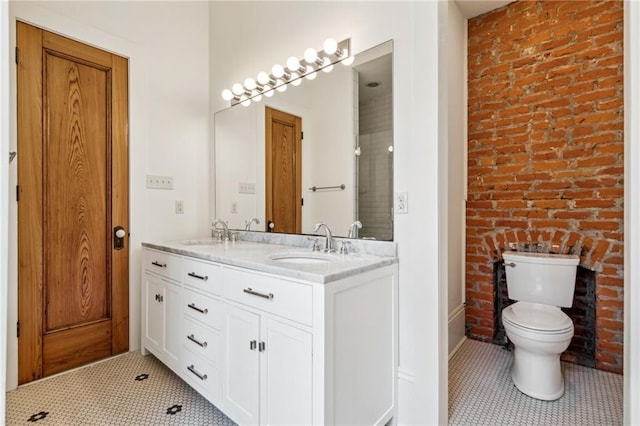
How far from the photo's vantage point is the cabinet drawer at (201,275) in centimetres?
161

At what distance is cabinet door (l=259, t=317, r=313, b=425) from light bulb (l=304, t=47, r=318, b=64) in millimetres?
1498

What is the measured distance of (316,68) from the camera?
77.5 inches

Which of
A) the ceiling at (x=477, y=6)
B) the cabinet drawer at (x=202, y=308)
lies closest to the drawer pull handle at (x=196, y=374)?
the cabinet drawer at (x=202, y=308)

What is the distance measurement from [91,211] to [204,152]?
957 mm

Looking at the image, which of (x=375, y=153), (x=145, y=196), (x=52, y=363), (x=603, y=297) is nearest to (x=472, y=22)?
(x=375, y=153)

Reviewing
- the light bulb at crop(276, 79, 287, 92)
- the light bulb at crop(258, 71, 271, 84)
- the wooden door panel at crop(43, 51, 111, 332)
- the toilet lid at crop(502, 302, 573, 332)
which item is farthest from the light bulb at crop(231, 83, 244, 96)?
the toilet lid at crop(502, 302, 573, 332)

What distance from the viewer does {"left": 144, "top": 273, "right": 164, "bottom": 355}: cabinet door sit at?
6.70ft

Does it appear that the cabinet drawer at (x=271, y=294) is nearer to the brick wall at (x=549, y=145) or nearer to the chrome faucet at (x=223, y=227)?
the chrome faucet at (x=223, y=227)

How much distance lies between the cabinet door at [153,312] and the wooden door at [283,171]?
83 cm

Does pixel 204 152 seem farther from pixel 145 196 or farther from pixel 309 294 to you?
pixel 309 294

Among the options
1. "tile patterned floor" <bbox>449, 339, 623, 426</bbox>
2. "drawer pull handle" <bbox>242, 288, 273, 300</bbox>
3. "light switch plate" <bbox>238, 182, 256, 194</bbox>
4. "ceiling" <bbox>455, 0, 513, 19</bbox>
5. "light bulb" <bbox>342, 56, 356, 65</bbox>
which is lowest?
"tile patterned floor" <bbox>449, 339, 623, 426</bbox>

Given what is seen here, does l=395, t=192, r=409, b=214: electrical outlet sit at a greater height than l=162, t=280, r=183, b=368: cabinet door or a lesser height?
greater

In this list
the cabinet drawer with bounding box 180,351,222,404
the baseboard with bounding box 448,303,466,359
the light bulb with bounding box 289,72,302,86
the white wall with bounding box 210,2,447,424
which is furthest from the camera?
the baseboard with bounding box 448,303,466,359

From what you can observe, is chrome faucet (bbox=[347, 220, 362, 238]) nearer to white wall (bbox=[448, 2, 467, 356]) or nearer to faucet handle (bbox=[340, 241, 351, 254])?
faucet handle (bbox=[340, 241, 351, 254])
